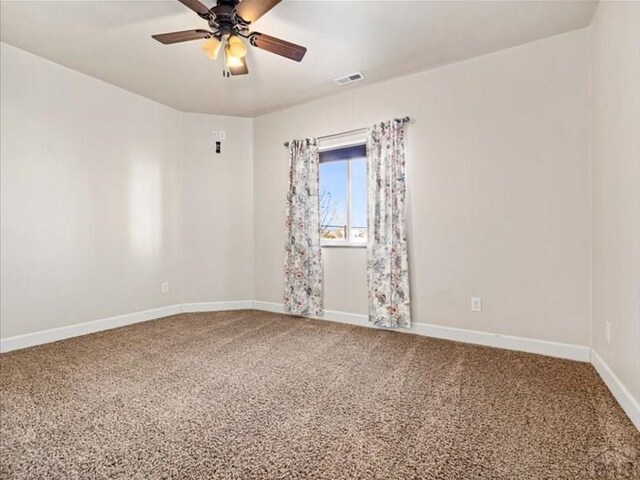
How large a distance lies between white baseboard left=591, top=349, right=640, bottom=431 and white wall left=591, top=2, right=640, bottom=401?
41 millimetres

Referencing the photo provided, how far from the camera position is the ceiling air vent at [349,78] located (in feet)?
11.2

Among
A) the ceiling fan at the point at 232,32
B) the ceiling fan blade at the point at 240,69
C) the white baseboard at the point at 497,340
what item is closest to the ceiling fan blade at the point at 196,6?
the ceiling fan at the point at 232,32

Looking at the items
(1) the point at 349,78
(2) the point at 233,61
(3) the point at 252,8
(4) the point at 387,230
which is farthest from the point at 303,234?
(3) the point at 252,8

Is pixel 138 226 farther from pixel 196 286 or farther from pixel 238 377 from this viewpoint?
pixel 238 377

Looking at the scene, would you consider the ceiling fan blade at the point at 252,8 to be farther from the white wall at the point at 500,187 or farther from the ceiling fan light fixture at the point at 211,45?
the white wall at the point at 500,187

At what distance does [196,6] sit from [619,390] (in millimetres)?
3361

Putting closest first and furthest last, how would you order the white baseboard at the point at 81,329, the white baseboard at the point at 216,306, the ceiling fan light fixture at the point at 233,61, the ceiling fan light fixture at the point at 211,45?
the ceiling fan light fixture at the point at 211,45 < the ceiling fan light fixture at the point at 233,61 < the white baseboard at the point at 81,329 < the white baseboard at the point at 216,306

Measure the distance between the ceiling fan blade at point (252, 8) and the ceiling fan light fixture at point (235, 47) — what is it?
7.6 inches

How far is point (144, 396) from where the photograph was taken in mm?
2080

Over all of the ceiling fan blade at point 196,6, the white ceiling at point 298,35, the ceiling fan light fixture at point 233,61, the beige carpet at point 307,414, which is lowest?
the beige carpet at point 307,414

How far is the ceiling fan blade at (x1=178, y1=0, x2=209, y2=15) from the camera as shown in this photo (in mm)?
2008

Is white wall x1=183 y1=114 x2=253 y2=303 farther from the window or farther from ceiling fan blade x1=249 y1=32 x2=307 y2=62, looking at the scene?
ceiling fan blade x1=249 y1=32 x2=307 y2=62

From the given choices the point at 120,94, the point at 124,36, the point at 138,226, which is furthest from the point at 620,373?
the point at 120,94

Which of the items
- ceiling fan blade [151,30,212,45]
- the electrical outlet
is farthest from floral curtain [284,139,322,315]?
ceiling fan blade [151,30,212,45]
